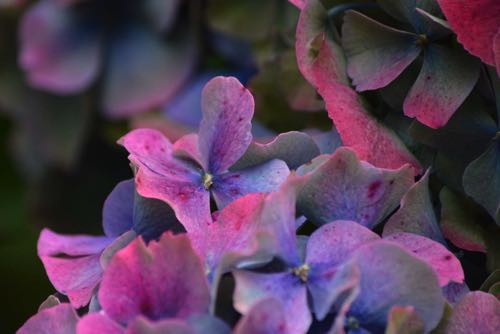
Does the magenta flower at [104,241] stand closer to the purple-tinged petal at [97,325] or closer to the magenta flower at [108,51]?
the purple-tinged petal at [97,325]

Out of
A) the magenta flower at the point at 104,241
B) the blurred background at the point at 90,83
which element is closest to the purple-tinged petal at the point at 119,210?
the magenta flower at the point at 104,241

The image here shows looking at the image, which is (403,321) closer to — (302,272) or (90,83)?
(302,272)

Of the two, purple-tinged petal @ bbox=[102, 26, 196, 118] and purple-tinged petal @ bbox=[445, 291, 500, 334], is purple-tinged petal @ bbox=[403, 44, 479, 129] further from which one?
purple-tinged petal @ bbox=[102, 26, 196, 118]

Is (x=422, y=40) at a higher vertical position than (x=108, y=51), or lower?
higher

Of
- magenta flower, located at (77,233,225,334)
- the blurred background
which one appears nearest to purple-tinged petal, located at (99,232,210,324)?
magenta flower, located at (77,233,225,334)

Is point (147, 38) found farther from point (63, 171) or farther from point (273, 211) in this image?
A: point (273, 211)

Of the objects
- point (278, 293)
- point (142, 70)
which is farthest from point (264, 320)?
point (142, 70)
